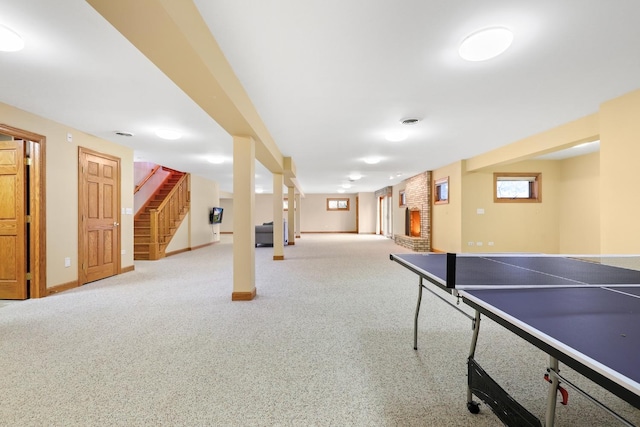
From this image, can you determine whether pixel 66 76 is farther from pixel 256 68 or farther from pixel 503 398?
pixel 503 398

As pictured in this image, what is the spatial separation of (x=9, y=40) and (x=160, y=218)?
6416 mm

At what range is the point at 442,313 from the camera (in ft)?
11.2

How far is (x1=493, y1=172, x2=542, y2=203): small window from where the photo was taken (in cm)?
765

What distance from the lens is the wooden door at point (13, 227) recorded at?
4.10 metres

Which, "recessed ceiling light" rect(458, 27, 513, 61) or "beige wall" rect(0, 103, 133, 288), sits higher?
"recessed ceiling light" rect(458, 27, 513, 61)

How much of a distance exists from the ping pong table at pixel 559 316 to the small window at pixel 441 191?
6.37 metres

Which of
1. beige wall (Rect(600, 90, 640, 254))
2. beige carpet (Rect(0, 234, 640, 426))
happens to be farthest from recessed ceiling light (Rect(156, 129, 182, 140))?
beige wall (Rect(600, 90, 640, 254))

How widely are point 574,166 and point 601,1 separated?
6839 mm

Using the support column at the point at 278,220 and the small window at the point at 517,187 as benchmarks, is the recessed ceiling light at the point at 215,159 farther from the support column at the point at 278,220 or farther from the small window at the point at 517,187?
the small window at the point at 517,187

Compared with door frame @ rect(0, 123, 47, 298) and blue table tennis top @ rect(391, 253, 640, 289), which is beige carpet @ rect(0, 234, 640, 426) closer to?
door frame @ rect(0, 123, 47, 298)

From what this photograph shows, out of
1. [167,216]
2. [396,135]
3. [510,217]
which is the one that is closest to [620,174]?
[396,135]

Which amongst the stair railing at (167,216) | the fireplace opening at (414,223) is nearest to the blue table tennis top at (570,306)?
the stair railing at (167,216)

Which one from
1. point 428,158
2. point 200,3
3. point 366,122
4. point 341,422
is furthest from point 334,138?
point 341,422

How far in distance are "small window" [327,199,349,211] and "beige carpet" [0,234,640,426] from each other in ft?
46.1
